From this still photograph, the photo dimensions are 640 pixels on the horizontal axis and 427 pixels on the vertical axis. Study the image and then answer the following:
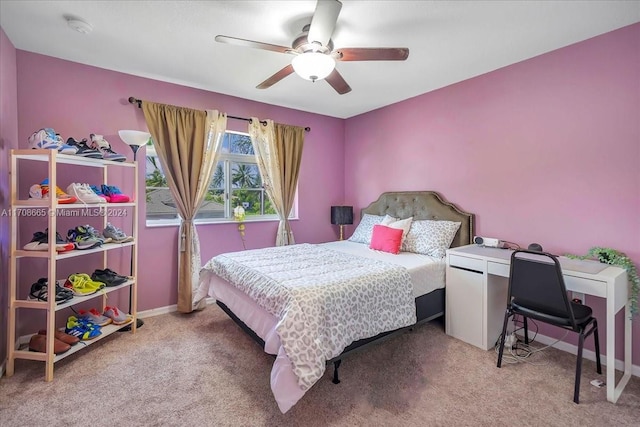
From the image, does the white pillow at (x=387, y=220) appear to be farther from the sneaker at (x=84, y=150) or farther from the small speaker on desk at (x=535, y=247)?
the sneaker at (x=84, y=150)

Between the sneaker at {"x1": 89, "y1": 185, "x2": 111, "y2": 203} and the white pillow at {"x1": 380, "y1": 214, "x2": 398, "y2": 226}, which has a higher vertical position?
the sneaker at {"x1": 89, "y1": 185, "x2": 111, "y2": 203}

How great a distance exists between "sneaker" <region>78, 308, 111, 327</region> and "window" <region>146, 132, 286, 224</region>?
0.98 m

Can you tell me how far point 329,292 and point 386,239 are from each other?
57.8 inches

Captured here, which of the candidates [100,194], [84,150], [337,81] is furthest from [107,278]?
[337,81]

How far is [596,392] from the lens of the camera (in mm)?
1899

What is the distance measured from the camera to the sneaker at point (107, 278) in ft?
8.31

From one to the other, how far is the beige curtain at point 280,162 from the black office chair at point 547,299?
2563 mm

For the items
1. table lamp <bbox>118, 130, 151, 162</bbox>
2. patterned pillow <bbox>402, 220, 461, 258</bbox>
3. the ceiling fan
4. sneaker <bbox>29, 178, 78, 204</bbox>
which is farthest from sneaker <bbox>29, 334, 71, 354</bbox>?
patterned pillow <bbox>402, 220, 461, 258</bbox>

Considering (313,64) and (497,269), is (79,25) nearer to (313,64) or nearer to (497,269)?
(313,64)

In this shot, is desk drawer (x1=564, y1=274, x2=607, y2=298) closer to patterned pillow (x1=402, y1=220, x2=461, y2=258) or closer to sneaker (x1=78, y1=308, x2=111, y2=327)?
patterned pillow (x1=402, y1=220, x2=461, y2=258)

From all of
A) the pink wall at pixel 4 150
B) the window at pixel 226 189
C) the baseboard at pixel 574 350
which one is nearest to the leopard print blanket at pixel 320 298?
the window at pixel 226 189

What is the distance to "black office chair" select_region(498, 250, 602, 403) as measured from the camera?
1.83 metres

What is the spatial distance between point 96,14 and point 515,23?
2854 millimetres

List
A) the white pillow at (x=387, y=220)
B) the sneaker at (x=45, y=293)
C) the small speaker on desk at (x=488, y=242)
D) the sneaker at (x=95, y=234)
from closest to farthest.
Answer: the sneaker at (x=45, y=293), the sneaker at (x=95, y=234), the small speaker on desk at (x=488, y=242), the white pillow at (x=387, y=220)
